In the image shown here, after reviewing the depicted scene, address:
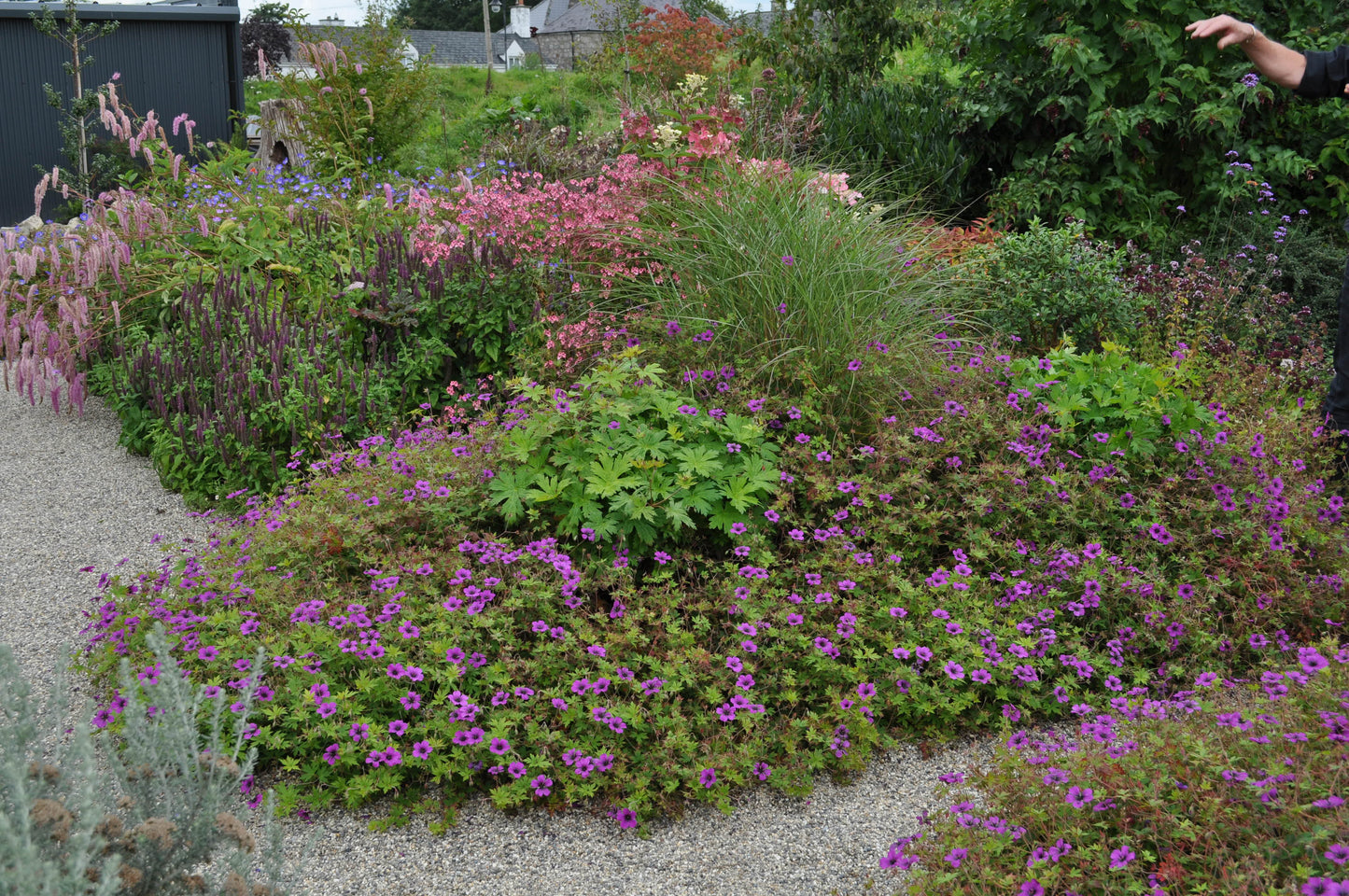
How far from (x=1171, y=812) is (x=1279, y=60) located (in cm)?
313

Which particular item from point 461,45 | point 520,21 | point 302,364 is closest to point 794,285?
point 302,364

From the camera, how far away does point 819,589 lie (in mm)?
3064

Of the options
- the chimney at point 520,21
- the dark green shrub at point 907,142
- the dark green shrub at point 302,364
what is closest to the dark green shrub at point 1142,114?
the dark green shrub at point 907,142

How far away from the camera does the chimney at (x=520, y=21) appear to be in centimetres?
4770

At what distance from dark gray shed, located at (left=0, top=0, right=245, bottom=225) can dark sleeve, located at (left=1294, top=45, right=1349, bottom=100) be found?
10.8 meters

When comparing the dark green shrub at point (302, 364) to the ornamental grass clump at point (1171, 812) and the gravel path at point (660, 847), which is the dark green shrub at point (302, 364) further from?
the ornamental grass clump at point (1171, 812)

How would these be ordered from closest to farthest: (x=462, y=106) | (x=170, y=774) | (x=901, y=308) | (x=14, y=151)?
(x=170, y=774) < (x=901, y=308) < (x=14, y=151) < (x=462, y=106)

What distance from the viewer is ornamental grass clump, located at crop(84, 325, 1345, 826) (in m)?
2.54

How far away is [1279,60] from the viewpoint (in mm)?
3721

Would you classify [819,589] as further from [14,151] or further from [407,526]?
[14,151]

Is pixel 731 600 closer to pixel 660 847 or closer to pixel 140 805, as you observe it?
pixel 660 847

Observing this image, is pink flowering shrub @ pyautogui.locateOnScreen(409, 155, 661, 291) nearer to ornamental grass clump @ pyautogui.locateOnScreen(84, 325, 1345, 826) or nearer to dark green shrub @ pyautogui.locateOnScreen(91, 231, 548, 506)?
dark green shrub @ pyautogui.locateOnScreen(91, 231, 548, 506)

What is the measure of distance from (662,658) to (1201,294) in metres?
4.03

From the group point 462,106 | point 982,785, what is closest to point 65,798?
point 982,785
